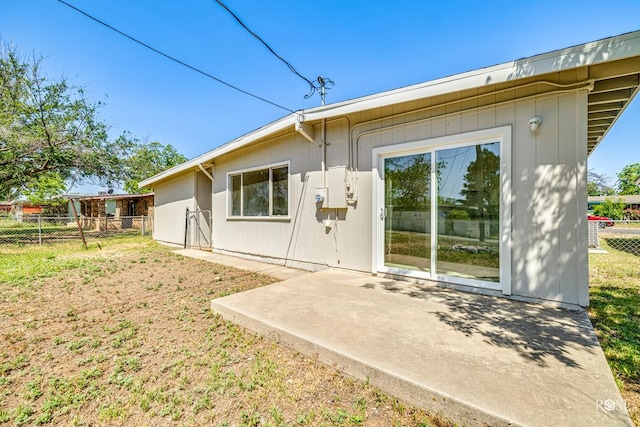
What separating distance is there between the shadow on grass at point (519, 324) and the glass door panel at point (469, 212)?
421 millimetres

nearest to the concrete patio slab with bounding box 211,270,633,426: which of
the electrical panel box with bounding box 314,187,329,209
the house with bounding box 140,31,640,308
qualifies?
the house with bounding box 140,31,640,308

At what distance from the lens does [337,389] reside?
6.57ft

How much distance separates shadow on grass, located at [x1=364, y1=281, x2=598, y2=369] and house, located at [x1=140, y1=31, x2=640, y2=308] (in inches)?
12.0

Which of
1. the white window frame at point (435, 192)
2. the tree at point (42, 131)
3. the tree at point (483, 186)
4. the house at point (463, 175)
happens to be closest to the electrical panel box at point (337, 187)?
the house at point (463, 175)

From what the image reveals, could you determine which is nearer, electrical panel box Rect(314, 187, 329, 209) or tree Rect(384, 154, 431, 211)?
tree Rect(384, 154, 431, 211)

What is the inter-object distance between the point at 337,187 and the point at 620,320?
12.3 feet

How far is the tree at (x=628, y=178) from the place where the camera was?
107ft

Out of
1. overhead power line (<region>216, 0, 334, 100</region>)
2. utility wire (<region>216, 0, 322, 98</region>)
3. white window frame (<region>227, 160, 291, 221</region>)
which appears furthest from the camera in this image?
white window frame (<region>227, 160, 291, 221</region>)

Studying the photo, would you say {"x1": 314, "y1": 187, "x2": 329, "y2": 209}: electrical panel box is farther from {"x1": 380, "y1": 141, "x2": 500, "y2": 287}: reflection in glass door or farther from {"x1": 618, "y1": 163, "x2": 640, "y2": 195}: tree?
{"x1": 618, "y1": 163, "x2": 640, "y2": 195}: tree

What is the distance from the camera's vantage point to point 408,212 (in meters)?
4.26

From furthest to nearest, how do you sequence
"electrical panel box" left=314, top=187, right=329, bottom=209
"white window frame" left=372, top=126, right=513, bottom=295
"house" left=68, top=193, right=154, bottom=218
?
"house" left=68, top=193, right=154, bottom=218, "electrical panel box" left=314, top=187, right=329, bottom=209, "white window frame" left=372, top=126, right=513, bottom=295

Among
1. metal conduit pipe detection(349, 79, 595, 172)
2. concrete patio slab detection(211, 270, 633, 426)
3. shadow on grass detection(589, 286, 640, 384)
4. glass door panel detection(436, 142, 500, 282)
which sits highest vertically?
metal conduit pipe detection(349, 79, 595, 172)

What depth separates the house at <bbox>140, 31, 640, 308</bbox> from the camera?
9.91 ft

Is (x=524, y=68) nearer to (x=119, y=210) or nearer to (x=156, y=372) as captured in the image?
(x=156, y=372)
